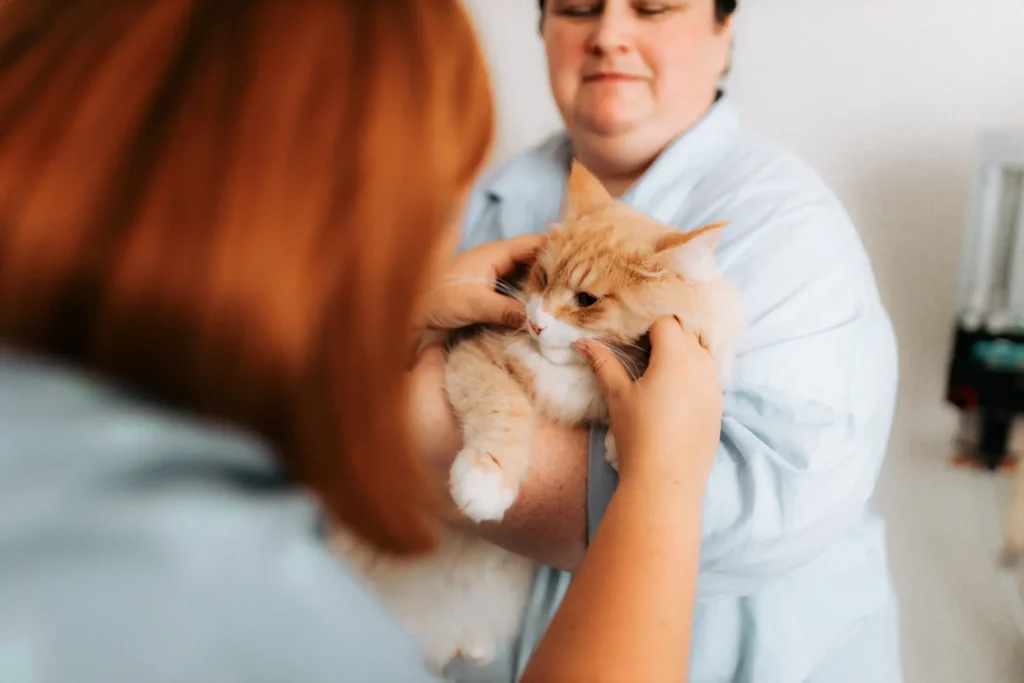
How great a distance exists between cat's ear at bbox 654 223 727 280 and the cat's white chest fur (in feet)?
0.46

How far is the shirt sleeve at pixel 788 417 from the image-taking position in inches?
26.2

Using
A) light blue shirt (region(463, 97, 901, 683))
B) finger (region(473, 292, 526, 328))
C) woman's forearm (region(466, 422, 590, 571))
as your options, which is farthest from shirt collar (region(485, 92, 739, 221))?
woman's forearm (region(466, 422, 590, 571))

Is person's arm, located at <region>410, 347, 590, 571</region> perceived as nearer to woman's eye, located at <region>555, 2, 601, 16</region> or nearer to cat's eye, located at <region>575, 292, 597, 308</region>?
cat's eye, located at <region>575, 292, 597, 308</region>

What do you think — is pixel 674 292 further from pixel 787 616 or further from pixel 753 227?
pixel 787 616

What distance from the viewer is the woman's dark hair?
0.88 metres

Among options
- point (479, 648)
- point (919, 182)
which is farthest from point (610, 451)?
point (919, 182)

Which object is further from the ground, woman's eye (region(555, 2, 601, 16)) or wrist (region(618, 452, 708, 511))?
woman's eye (region(555, 2, 601, 16))

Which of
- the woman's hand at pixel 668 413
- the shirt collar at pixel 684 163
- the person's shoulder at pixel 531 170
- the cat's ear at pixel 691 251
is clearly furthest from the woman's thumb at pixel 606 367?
the person's shoulder at pixel 531 170

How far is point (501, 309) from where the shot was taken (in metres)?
0.77

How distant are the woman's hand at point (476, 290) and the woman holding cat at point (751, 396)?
0.20ft

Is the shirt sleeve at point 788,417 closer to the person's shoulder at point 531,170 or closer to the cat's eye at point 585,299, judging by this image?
the cat's eye at point 585,299

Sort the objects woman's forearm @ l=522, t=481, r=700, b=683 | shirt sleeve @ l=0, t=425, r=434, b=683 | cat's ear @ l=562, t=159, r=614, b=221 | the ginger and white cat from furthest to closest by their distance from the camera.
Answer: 1. cat's ear @ l=562, t=159, r=614, b=221
2. the ginger and white cat
3. woman's forearm @ l=522, t=481, r=700, b=683
4. shirt sleeve @ l=0, t=425, r=434, b=683

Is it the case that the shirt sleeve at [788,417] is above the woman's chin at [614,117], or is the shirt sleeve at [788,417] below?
below

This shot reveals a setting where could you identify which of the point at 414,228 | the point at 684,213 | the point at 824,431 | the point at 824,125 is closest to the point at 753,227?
the point at 684,213
